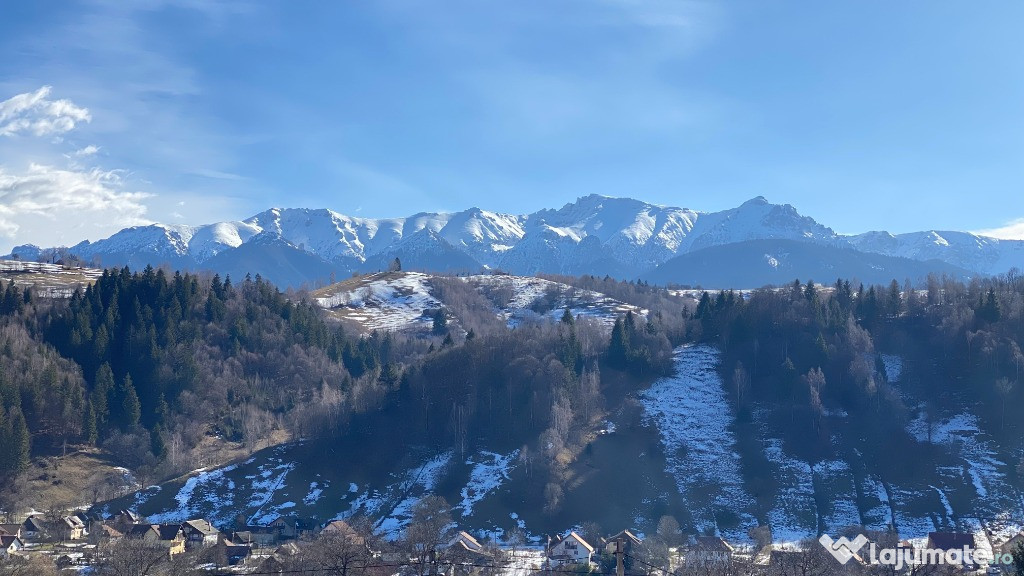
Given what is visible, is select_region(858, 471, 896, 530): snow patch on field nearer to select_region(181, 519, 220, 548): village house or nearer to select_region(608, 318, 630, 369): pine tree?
select_region(608, 318, 630, 369): pine tree

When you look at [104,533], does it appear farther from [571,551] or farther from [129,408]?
[571,551]

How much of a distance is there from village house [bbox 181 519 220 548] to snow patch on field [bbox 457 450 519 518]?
884 inches

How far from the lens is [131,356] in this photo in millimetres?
124438

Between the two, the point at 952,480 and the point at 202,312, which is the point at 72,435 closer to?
the point at 202,312

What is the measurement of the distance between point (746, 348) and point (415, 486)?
49092mm

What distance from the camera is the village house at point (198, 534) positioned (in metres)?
80.7

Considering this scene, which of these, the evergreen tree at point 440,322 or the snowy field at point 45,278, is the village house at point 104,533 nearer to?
the snowy field at point 45,278

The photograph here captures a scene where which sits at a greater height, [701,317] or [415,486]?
[701,317]

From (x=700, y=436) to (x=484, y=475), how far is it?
2476 cm

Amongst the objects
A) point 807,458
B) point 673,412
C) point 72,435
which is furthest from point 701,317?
point 72,435

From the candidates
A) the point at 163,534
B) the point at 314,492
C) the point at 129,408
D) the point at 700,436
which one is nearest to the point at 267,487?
the point at 314,492

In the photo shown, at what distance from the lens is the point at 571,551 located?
72.8m

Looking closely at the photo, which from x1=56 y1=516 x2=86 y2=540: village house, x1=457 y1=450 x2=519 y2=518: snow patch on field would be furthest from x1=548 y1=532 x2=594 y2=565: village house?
x1=56 y1=516 x2=86 y2=540: village house

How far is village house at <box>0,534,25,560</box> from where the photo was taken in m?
70.7
